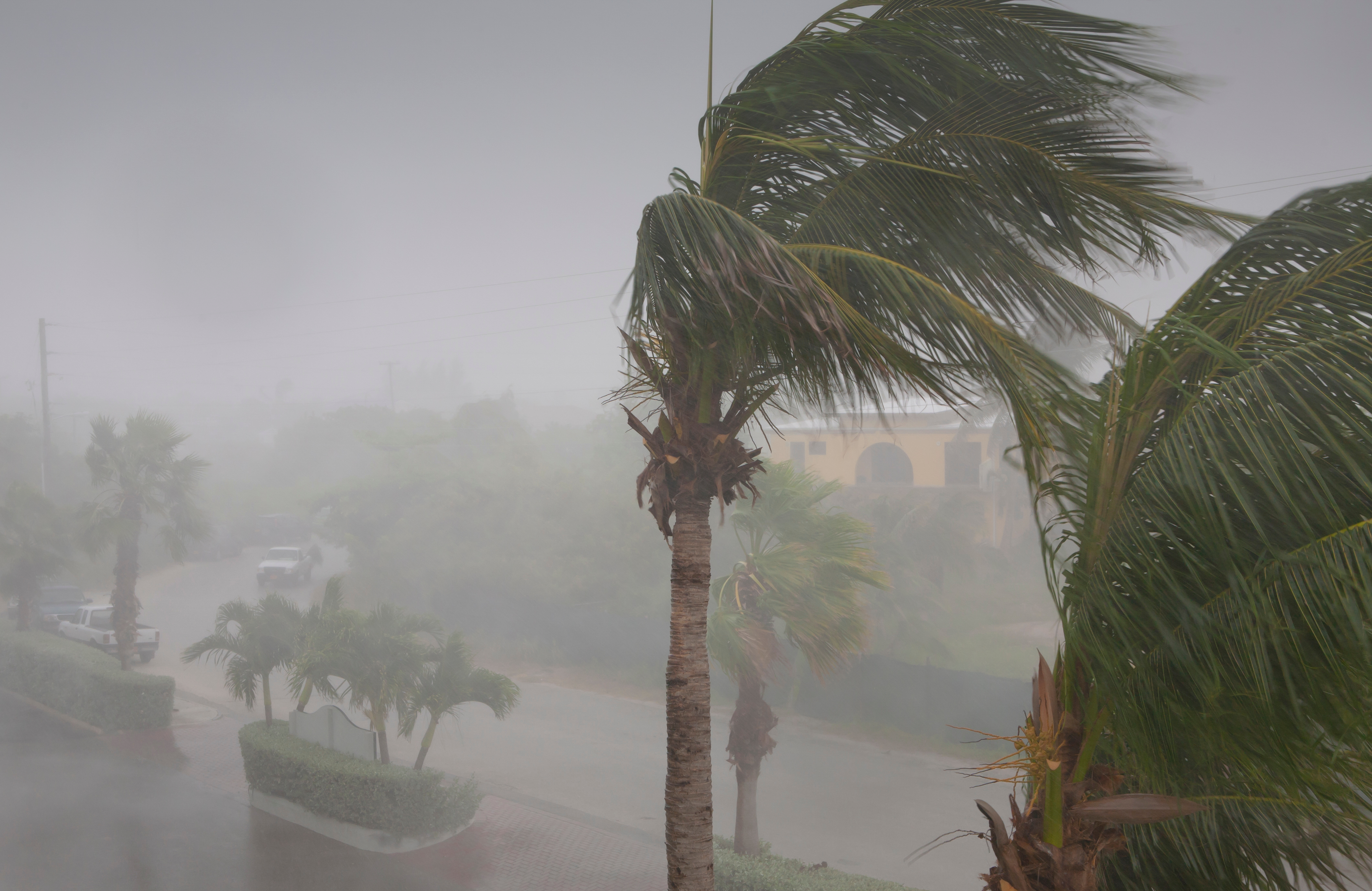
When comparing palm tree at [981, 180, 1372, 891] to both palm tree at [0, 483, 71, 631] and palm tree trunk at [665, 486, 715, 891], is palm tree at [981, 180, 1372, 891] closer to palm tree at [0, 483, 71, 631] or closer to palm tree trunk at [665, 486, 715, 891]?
palm tree trunk at [665, 486, 715, 891]

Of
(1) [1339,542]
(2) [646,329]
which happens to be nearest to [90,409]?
(2) [646,329]

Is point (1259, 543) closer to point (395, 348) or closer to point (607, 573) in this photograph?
point (607, 573)

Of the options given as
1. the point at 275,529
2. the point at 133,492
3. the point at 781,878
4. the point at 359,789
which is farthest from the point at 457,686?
the point at 275,529

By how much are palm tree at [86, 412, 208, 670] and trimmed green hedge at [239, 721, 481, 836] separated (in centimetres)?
599

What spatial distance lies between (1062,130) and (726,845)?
7.29 m

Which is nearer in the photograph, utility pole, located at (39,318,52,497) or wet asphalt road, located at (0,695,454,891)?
wet asphalt road, located at (0,695,454,891)

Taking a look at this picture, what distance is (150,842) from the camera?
7.58 meters

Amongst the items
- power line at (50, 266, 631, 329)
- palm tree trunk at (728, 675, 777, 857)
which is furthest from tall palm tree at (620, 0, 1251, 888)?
power line at (50, 266, 631, 329)

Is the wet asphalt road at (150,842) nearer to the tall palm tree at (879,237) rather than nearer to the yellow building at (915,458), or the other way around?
the tall palm tree at (879,237)

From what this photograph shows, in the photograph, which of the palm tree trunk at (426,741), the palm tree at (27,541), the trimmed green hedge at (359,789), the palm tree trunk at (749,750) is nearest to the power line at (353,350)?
the palm tree at (27,541)

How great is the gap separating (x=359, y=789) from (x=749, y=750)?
409 centimetres

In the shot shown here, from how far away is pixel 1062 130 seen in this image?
249 centimetres

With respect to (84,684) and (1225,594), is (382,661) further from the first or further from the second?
(1225,594)

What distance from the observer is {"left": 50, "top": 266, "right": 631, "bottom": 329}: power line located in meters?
23.6
